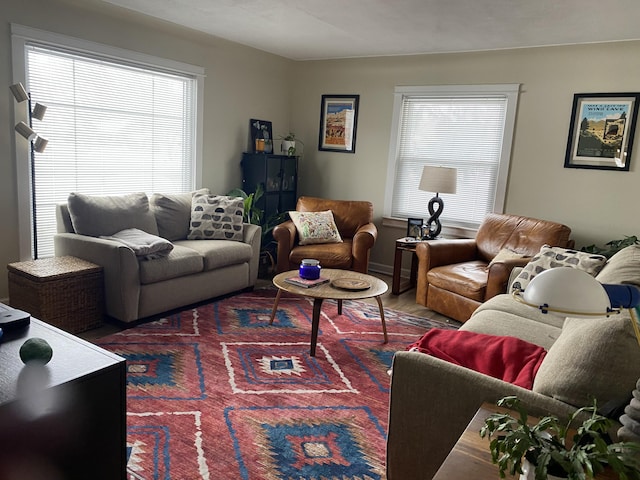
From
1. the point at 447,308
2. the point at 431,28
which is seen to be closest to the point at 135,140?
the point at 431,28

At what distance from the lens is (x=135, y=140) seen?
4.50 m

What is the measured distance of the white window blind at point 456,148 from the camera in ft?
15.8

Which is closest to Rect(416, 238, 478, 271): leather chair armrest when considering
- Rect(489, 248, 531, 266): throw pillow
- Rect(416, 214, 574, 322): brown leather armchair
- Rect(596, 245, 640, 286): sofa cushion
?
Rect(416, 214, 574, 322): brown leather armchair

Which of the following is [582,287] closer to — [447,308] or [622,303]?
[622,303]

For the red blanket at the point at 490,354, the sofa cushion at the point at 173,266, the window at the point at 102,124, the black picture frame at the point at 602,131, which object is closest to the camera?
the red blanket at the point at 490,354

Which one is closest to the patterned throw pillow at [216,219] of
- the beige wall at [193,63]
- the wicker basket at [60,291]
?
the beige wall at [193,63]

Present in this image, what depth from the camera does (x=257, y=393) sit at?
272cm

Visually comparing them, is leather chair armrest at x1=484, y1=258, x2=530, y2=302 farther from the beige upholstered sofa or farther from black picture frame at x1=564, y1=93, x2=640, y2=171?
the beige upholstered sofa

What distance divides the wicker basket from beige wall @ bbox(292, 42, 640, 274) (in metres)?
3.17

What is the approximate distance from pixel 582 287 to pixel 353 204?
434 centimetres

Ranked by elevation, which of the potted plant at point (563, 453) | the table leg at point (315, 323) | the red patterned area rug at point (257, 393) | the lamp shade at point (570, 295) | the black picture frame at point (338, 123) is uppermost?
the black picture frame at point (338, 123)

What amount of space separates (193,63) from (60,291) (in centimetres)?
262

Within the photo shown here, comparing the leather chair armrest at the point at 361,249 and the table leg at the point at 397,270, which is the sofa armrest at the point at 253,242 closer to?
the leather chair armrest at the point at 361,249

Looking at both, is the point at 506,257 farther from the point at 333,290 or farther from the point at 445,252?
the point at 333,290
